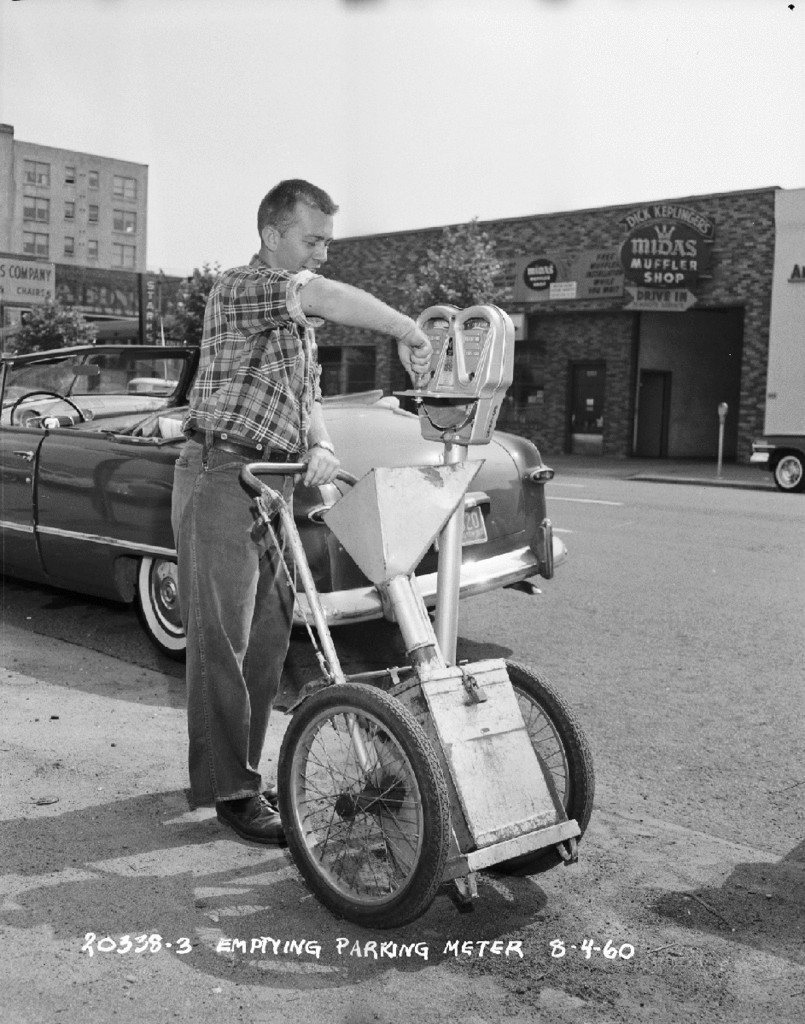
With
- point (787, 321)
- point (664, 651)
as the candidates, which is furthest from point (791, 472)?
point (664, 651)

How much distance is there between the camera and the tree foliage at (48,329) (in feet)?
143

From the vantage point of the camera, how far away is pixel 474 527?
5766mm

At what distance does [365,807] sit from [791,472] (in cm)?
1678

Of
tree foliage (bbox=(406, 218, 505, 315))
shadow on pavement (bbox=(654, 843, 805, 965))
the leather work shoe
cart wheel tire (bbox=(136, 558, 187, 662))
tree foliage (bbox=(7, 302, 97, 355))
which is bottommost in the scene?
shadow on pavement (bbox=(654, 843, 805, 965))

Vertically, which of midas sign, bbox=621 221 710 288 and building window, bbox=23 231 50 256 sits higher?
building window, bbox=23 231 50 256

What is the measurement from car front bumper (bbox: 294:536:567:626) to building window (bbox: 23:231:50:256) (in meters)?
39.9

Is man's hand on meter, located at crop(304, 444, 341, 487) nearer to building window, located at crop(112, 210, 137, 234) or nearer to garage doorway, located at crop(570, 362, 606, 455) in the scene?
garage doorway, located at crop(570, 362, 606, 455)

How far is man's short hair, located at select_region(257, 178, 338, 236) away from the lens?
11.0ft

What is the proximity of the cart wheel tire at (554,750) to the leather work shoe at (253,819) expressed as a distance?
664 millimetres

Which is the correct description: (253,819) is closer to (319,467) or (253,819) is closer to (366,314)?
(319,467)

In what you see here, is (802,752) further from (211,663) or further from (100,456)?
(100,456)

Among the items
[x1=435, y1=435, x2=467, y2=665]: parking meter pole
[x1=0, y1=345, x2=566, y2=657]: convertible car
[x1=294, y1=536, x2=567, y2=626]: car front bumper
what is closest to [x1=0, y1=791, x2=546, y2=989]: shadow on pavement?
[x1=435, y1=435, x2=467, y2=665]: parking meter pole

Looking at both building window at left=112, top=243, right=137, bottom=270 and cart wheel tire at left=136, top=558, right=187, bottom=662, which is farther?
building window at left=112, top=243, right=137, bottom=270

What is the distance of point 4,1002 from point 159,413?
3769mm
